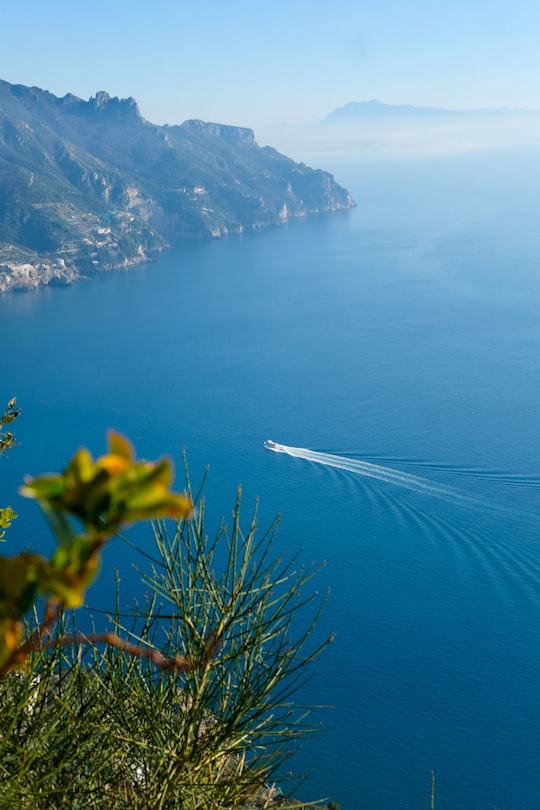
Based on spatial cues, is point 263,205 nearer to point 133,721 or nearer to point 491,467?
point 491,467

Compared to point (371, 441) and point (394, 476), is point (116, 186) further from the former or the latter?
point (394, 476)

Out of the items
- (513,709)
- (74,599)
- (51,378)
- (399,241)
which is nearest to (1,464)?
(51,378)

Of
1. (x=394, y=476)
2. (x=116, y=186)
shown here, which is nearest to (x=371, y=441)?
(x=394, y=476)

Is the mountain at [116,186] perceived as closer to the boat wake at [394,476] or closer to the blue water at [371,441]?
the blue water at [371,441]

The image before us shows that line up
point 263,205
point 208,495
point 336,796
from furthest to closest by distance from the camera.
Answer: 1. point 263,205
2. point 208,495
3. point 336,796

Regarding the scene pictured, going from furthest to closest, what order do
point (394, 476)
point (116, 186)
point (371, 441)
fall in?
point (116, 186) < point (371, 441) < point (394, 476)

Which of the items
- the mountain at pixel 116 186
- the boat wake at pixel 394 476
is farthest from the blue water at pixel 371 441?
the mountain at pixel 116 186
